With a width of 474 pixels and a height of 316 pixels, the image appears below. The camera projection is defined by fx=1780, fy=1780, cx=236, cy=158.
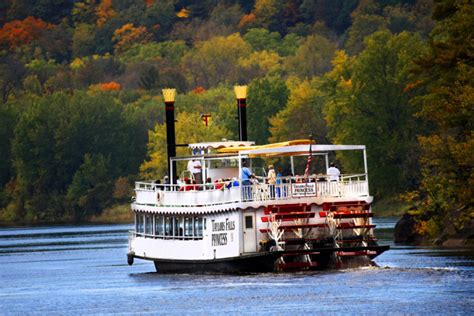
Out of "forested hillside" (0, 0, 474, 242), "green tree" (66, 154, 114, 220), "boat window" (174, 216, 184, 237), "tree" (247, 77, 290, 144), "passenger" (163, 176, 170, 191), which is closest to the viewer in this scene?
"boat window" (174, 216, 184, 237)

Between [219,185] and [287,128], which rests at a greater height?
[287,128]

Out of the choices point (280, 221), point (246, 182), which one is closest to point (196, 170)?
point (246, 182)

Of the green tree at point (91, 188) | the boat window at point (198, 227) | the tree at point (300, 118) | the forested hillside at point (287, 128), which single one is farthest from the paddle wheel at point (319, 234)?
the green tree at point (91, 188)

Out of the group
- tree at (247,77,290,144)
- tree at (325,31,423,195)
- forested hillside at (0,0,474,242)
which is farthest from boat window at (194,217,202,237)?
tree at (247,77,290,144)

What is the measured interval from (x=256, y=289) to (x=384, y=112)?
6400 cm

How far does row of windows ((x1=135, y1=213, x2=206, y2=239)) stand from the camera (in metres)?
67.4

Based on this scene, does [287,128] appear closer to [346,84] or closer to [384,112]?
[346,84]

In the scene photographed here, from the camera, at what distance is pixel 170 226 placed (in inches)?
2724

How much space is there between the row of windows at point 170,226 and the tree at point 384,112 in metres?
51.4

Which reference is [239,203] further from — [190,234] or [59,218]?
[59,218]

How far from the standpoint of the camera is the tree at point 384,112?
401 feet

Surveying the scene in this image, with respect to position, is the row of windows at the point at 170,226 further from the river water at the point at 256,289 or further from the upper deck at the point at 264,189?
the river water at the point at 256,289

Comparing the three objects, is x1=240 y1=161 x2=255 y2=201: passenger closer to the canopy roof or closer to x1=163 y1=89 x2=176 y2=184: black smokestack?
the canopy roof

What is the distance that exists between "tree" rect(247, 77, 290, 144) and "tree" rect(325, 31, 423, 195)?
3231cm
